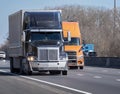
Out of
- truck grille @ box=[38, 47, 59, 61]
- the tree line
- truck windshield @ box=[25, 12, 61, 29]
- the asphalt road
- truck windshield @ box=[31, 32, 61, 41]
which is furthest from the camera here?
the tree line

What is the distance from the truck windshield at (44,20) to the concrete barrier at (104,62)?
66.8ft

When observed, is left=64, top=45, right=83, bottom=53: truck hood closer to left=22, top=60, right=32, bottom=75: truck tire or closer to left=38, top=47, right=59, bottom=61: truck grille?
left=22, top=60, right=32, bottom=75: truck tire

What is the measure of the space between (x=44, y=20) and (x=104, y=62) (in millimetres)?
24430

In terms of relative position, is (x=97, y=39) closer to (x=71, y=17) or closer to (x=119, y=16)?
(x=119, y=16)

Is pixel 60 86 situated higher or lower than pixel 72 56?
lower

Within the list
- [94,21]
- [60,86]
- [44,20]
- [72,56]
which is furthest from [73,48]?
[94,21]

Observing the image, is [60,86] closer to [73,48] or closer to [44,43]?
[44,43]

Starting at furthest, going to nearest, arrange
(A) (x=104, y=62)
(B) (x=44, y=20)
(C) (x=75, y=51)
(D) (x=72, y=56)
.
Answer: (A) (x=104, y=62)
(D) (x=72, y=56)
(C) (x=75, y=51)
(B) (x=44, y=20)

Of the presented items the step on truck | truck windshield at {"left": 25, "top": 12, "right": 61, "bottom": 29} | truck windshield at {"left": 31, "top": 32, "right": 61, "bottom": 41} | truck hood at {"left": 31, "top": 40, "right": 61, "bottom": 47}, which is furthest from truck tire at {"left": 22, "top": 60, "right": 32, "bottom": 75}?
truck windshield at {"left": 25, "top": 12, "right": 61, "bottom": 29}

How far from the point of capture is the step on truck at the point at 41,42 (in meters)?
30.2

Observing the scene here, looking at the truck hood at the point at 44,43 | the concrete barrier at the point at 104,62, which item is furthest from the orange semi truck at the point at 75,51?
the concrete barrier at the point at 104,62

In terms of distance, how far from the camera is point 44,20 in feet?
102

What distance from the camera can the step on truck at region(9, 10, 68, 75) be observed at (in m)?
30.2

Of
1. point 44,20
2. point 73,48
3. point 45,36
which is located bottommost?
point 73,48
